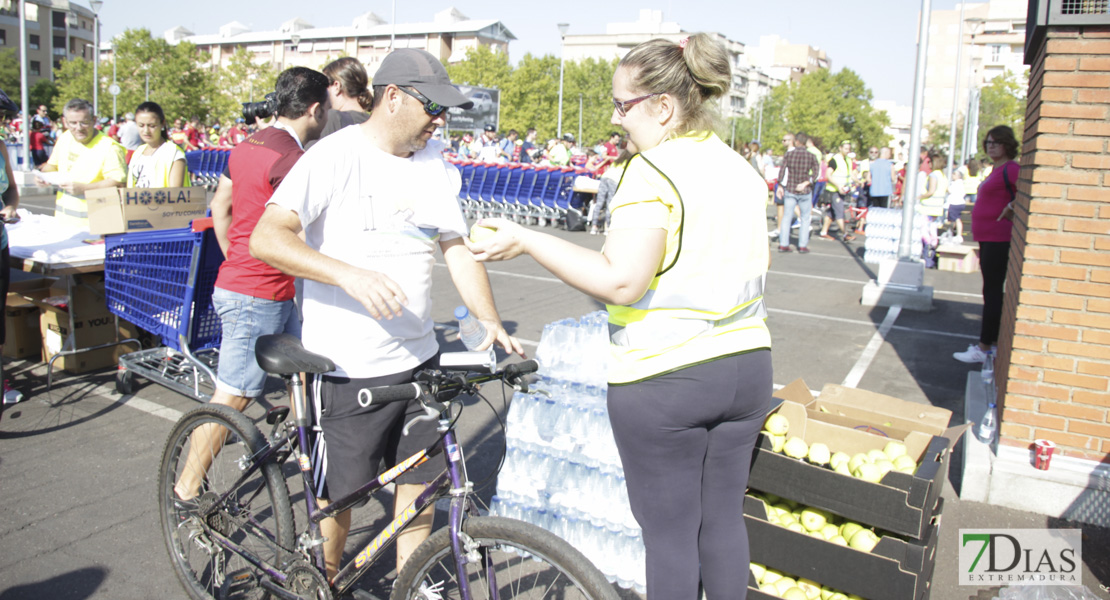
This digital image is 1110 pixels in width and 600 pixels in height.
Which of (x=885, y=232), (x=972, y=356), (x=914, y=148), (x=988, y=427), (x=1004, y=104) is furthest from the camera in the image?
(x=1004, y=104)

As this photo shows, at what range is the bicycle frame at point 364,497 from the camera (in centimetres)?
224

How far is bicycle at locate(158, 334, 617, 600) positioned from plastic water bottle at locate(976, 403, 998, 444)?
3.35m

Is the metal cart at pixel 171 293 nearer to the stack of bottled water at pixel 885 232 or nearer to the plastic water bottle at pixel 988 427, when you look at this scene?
the plastic water bottle at pixel 988 427

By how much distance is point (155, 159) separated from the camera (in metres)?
6.10

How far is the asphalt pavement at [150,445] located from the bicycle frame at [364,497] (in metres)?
0.67

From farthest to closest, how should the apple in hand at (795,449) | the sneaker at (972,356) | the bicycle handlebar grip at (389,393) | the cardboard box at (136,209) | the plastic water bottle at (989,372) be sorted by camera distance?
the sneaker at (972,356), the plastic water bottle at (989,372), the cardboard box at (136,209), the apple in hand at (795,449), the bicycle handlebar grip at (389,393)

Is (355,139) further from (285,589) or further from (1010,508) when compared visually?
(1010,508)

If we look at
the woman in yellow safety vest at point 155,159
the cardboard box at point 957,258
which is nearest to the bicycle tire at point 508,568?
the woman in yellow safety vest at point 155,159

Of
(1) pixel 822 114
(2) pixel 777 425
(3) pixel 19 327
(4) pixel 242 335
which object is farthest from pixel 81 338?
(1) pixel 822 114

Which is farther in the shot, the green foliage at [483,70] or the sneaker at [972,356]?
the green foliage at [483,70]

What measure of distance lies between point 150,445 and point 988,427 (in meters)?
5.10

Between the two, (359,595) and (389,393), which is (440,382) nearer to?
(389,393)

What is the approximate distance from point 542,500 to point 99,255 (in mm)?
3960

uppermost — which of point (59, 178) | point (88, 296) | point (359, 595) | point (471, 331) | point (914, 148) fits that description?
point (914, 148)
